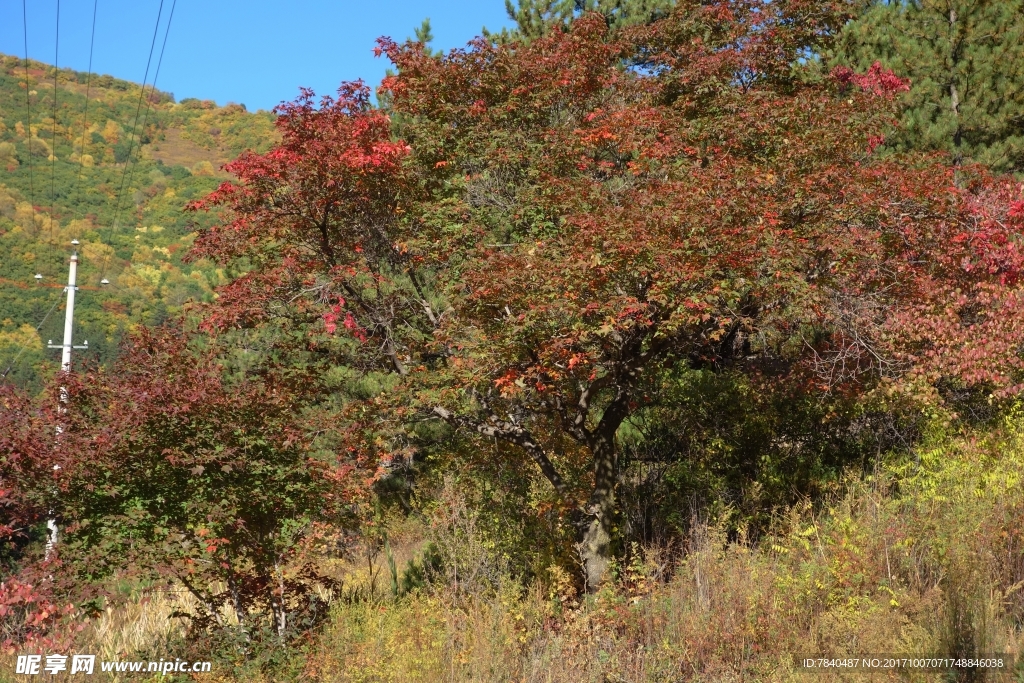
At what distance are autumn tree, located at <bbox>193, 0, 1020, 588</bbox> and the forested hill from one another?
1628 centimetres

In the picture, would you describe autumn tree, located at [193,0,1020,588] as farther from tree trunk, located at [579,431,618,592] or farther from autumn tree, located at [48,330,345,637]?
autumn tree, located at [48,330,345,637]

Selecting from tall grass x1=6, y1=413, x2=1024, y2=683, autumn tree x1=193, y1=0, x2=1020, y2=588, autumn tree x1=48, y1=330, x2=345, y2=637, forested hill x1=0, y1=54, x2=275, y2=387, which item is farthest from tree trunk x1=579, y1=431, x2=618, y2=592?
forested hill x1=0, y1=54, x2=275, y2=387

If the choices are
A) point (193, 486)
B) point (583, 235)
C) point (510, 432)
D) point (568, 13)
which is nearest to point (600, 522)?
point (510, 432)

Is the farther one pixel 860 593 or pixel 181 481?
pixel 181 481

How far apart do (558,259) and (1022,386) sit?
425 cm

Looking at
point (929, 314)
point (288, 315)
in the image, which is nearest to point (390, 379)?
point (288, 315)

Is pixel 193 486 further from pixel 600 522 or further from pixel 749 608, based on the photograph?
pixel 749 608

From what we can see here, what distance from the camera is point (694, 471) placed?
9.85 metres

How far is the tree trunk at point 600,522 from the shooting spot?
831 cm

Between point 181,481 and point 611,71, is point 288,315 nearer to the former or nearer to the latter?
point 181,481

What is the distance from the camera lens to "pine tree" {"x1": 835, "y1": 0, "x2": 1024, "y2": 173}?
40.8 feet

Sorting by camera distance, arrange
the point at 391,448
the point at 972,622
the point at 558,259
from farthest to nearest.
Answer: the point at 391,448, the point at 558,259, the point at 972,622

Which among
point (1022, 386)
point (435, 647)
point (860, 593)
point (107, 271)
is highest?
point (107, 271)

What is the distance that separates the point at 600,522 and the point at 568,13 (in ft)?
26.1
